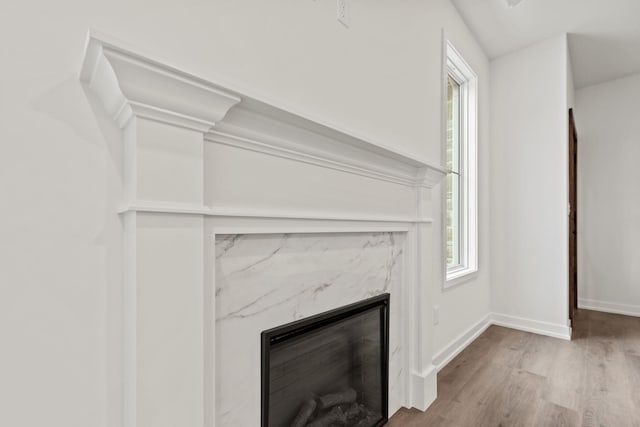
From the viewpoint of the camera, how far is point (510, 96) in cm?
322

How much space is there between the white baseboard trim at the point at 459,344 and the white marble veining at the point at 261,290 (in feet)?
3.82

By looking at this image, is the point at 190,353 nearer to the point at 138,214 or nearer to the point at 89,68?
the point at 138,214

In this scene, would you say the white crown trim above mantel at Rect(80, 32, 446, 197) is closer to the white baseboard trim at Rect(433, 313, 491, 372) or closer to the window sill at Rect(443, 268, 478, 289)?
the window sill at Rect(443, 268, 478, 289)

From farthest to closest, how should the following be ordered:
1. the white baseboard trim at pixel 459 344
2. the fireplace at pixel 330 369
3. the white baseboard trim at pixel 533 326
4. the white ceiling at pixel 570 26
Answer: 1. the white baseboard trim at pixel 533 326
2. the white ceiling at pixel 570 26
3. the white baseboard trim at pixel 459 344
4. the fireplace at pixel 330 369

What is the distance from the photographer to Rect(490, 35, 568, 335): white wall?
9.56 feet

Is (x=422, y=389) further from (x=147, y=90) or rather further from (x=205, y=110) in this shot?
(x=147, y=90)

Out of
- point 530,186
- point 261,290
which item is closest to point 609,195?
point 530,186

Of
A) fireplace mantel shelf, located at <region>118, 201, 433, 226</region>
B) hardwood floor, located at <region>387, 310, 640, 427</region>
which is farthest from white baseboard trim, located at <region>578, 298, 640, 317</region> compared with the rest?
fireplace mantel shelf, located at <region>118, 201, 433, 226</region>

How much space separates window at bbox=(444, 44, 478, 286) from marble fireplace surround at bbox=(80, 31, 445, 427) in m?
2.19

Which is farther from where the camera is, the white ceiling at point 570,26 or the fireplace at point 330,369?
the white ceiling at point 570,26

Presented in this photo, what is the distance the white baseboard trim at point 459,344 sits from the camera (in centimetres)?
223

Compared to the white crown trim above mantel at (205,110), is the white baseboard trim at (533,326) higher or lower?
lower

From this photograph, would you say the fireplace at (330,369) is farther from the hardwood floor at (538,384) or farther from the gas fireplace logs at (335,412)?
the hardwood floor at (538,384)

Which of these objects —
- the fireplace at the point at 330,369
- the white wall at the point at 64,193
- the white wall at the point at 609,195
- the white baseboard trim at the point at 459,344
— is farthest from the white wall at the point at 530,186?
the white wall at the point at 64,193
